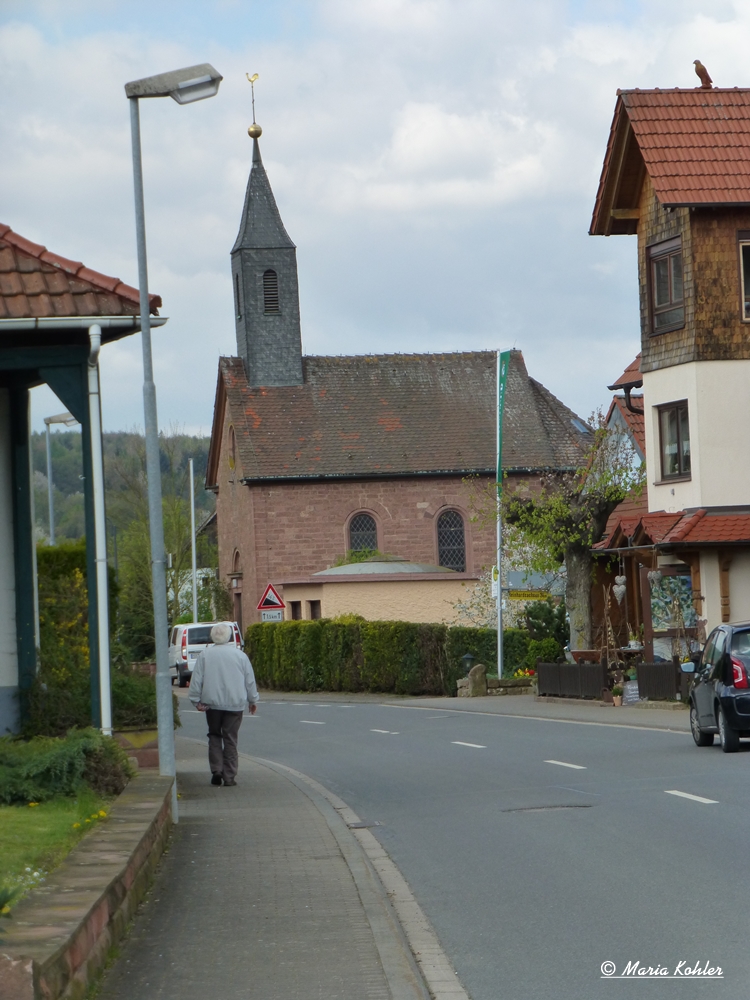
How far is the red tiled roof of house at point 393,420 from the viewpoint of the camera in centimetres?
5812

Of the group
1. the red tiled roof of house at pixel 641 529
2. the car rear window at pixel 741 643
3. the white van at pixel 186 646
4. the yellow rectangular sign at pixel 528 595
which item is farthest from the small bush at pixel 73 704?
the white van at pixel 186 646

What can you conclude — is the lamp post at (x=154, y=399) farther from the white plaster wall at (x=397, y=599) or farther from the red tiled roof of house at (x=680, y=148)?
the white plaster wall at (x=397, y=599)

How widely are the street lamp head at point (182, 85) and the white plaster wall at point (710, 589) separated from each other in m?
19.4

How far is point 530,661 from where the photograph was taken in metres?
38.4

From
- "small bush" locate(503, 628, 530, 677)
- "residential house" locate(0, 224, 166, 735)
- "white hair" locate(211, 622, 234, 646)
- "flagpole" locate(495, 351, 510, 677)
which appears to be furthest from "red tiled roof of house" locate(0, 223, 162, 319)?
"small bush" locate(503, 628, 530, 677)

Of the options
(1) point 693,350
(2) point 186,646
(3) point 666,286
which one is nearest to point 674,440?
(1) point 693,350

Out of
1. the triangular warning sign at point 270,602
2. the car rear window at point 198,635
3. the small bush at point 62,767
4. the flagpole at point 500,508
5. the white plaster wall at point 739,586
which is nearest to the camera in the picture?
the small bush at point 62,767

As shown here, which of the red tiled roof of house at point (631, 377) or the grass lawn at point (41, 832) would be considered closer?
the grass lawn at point (41, 832)

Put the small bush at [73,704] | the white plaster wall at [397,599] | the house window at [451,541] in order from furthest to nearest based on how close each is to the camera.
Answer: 1. the house window at [451,541]
2. the white plaster wall at [397,599]
3. the small bush at [73,704]

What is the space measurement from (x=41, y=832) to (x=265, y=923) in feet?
6.74

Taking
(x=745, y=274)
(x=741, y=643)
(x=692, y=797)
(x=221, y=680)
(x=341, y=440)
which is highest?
(x=745, y=274)

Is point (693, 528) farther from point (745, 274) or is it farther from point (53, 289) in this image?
point (53, 289)

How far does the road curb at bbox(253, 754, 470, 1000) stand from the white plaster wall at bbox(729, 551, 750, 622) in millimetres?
18048

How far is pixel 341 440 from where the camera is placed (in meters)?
58.8
